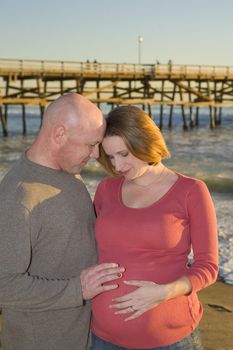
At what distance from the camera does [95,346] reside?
2.32 meters

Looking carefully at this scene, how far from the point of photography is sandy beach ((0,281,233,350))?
13.3ft

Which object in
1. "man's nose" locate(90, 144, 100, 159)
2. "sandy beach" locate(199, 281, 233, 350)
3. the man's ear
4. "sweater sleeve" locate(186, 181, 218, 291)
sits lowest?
"sandy beach" locate(199, 281, 233, 350)

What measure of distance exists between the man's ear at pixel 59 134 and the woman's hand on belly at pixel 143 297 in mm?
672

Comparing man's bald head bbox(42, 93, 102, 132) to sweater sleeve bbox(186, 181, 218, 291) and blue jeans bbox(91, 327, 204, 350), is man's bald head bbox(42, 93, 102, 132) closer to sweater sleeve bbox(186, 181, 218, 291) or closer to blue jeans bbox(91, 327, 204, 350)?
sweater sleeve bbox(186, 181, 218, 291)

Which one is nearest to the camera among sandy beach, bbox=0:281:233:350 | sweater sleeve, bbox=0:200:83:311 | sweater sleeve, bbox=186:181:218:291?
sweater sleeve, bbox=0:200:83:311

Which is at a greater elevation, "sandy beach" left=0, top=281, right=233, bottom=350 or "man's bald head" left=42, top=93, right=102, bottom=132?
"man's bald head" left=42, top=93, right=102, bottom=132

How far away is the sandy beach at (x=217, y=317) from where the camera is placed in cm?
405

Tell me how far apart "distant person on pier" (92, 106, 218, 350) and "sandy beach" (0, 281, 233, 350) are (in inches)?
74.7

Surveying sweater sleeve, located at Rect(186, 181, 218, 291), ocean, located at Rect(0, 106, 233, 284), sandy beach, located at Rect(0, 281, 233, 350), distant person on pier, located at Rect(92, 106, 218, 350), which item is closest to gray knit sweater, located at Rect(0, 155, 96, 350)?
distant person on pier, located at Rect(92, 106, 218, 350)

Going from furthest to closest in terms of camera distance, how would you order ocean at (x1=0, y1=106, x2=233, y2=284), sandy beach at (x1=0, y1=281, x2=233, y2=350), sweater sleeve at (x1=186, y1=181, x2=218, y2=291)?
ocean at (x1=0, y1=106, x2=233, y2=284) → sandy beach at (x1=0, y1=281, x2=233, y2=350) → sweater sleeve at (x1=186, y1=181, x2=218, y2=291)

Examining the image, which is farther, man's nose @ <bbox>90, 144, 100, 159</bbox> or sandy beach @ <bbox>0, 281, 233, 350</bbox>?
sandy beach @ <bbox>0, 281, 233, 350</bbox>

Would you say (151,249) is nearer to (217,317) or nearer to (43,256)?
(43,256)

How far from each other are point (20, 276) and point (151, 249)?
570 mm

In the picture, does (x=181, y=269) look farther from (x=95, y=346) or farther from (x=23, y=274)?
(x=23, y=274)
